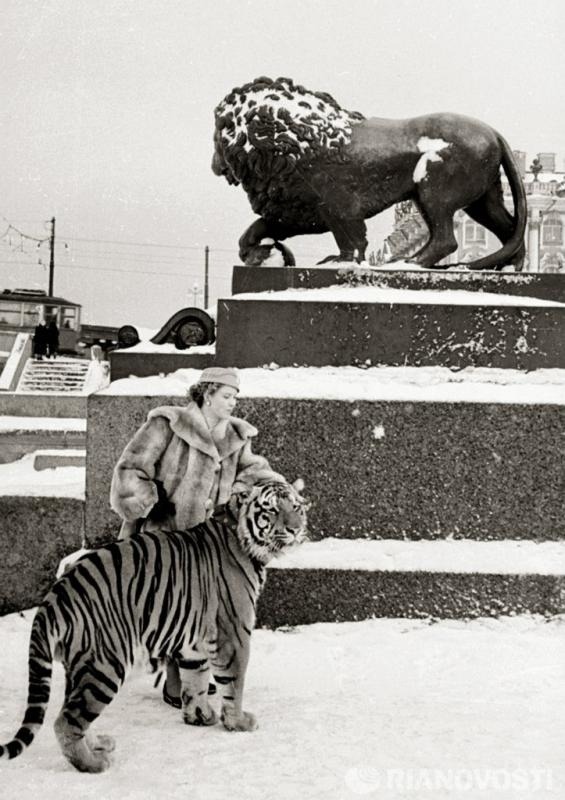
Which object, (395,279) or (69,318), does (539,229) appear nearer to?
(69,318)

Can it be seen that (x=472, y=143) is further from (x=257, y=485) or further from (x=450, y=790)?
(x=450, y=790)

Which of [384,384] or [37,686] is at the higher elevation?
[384,384]

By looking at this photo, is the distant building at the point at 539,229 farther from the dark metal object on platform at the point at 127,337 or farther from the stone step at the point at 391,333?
the stone step at the point at 391,333

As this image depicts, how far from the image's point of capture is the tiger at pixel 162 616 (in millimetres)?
3680

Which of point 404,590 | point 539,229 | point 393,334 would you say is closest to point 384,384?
point 393,334

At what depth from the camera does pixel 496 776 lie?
3.66 meters

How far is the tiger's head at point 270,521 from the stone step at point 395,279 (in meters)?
2.83

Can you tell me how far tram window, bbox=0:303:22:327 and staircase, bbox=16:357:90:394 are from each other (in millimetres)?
12905

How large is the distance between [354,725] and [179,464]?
1.47m

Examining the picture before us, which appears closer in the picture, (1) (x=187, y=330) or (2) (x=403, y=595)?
(2) (x=403, y=595)

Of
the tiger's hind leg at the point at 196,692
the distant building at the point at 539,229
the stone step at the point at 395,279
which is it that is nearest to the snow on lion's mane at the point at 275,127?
the stone step at the point at 395,279

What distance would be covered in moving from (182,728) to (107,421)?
7.38ft

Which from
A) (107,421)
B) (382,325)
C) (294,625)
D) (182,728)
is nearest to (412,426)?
(382,325)

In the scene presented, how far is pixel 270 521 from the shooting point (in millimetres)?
4262
